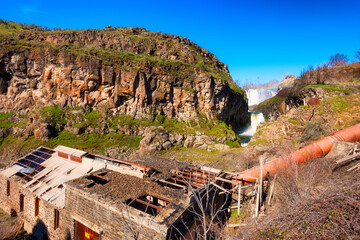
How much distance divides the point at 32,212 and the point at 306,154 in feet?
47.7

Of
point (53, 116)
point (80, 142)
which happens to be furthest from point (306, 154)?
point (53, 116)

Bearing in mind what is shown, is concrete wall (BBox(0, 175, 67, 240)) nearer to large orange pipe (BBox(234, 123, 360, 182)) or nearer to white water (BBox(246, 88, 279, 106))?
large orange pipe (BBox(234, 123, 360, 182))

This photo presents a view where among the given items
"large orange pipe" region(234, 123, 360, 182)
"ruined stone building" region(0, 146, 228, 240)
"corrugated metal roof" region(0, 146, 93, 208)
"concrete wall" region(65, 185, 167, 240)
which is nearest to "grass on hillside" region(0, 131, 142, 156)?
"corrugated metal roof" region(0, 146, 93, 208)

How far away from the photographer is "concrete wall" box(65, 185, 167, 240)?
5281 millimetres

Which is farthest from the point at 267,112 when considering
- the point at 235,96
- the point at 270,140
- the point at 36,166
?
the point at 36,166

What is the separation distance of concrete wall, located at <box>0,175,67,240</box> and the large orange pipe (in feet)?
29.8

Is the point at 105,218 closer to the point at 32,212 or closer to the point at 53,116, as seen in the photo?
the point at 32,212

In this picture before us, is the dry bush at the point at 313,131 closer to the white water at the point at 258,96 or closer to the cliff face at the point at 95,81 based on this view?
the cliff face at the point at 95,81

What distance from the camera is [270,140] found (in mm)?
14672

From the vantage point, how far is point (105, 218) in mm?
6227

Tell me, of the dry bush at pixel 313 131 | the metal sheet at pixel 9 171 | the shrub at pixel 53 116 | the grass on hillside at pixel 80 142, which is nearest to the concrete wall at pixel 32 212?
the metal sheet at pixel 9 171

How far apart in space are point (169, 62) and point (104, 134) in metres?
16.9

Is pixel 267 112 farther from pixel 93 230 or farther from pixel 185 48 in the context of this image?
pixel 93 230

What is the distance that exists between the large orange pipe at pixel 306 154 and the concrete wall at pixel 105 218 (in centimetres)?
563
